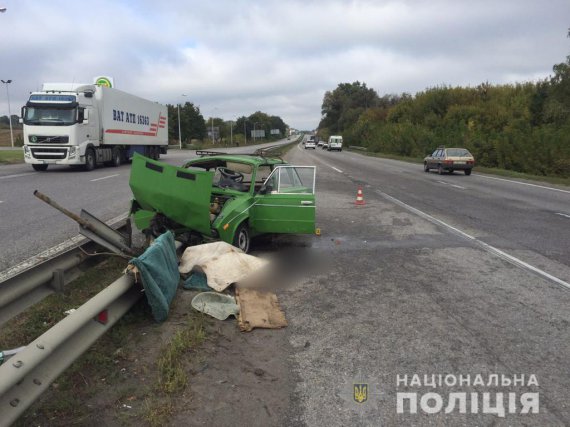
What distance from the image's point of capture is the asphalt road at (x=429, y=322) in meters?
3.31

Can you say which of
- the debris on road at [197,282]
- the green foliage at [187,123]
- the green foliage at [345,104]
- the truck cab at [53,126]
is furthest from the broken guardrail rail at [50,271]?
the green foliage at [345,104]

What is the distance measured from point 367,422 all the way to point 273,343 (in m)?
1.36

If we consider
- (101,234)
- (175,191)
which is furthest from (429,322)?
(101,234)

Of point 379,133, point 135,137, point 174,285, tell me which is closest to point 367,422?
point 174,285

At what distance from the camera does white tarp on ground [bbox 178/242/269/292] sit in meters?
5.51

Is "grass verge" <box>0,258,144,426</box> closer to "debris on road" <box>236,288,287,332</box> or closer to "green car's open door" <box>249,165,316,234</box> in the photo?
"debris on road" <box>236,288,287,332</box>

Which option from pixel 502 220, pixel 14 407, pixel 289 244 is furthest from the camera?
pixel 502 220

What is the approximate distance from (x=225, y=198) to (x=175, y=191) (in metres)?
1.21

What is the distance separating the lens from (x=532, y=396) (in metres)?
3.42

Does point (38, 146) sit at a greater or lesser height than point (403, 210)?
greater

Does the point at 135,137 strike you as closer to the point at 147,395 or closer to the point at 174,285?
the point at 174,285

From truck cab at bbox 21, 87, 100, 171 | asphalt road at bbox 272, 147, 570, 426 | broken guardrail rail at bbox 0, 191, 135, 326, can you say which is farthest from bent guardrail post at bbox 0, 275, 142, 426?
truck cab at bbox 21, 87, 100, 171

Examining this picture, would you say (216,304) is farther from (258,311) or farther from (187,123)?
(187,123)

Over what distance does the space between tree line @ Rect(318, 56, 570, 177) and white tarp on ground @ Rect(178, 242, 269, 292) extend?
26.7 meters
